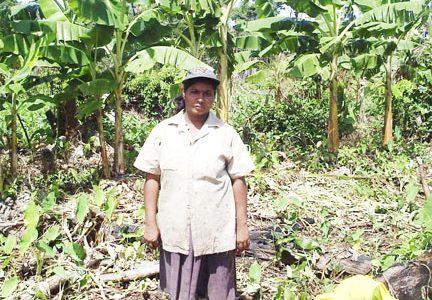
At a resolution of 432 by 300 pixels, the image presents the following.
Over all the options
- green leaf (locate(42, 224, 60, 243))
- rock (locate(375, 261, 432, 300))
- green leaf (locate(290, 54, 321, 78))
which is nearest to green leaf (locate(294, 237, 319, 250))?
rock (locate(375, 261, 432, 300))

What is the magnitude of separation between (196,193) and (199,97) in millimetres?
467

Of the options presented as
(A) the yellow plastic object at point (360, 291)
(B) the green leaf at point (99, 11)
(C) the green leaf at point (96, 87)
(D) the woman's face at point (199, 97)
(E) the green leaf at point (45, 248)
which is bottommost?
(E) the green leaf at point (45, 248)

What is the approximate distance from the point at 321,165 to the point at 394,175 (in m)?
1.13

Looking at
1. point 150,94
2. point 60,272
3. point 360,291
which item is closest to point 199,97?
point 360,291

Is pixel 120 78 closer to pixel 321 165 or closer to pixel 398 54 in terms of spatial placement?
pixel 321 165

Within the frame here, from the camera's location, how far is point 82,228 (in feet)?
13.4

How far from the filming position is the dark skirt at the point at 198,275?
2.53m

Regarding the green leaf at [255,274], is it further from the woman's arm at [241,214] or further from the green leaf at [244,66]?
the green leaf at [244,66]

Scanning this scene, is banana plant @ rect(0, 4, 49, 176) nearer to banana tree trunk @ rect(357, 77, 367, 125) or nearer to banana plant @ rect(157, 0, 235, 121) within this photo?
banana plant @ rect(157, 0, 235, 121)

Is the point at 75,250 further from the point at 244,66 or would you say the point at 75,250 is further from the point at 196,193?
the point at 244,66

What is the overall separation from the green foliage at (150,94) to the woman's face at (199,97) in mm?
8081

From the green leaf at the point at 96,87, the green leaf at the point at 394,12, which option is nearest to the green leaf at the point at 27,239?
the green leaf at the point at 96,87

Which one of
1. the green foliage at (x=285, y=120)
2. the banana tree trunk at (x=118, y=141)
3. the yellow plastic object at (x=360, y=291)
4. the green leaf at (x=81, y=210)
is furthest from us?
the green foliage at (x=285, y=120)

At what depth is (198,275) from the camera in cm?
255
